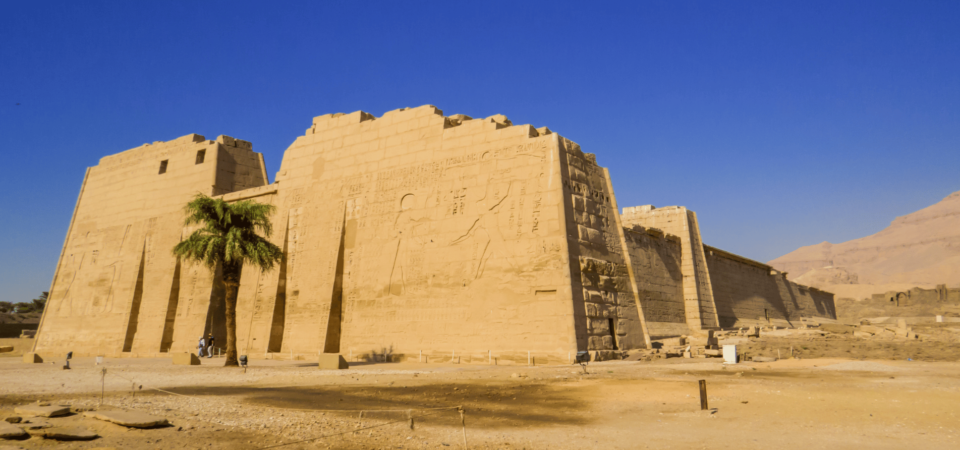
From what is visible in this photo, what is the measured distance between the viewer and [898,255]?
148m

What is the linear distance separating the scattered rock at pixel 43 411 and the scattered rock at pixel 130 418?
347 mm

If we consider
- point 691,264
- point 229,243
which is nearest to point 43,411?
point 229,243

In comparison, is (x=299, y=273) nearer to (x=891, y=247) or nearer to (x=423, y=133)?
(x=423, y=133)

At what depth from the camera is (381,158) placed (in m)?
21.9

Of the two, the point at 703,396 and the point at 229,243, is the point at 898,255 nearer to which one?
the point at 229,243

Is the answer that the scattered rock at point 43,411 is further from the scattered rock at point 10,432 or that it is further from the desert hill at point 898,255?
the desert hill at point 898,255

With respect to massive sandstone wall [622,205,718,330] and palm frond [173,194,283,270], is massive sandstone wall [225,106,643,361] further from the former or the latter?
massive sandstone wall [622,205,718,330]

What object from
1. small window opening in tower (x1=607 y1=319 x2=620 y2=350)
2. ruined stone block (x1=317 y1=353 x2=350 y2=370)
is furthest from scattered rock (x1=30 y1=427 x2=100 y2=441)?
small window opening in tower (x1=607 y1=319 x2=620 y2=350)

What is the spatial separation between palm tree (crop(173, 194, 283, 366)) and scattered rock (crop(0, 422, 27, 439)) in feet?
35.5

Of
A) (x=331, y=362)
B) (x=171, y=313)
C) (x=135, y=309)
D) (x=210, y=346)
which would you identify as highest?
(x=135, y=309)

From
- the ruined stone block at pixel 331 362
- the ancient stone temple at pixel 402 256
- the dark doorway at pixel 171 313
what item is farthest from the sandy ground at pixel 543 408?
the dark doorway at pixel 171 313

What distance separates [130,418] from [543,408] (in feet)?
17.8

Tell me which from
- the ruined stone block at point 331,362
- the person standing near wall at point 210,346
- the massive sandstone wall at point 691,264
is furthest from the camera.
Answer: the massive sandstone wall at point 691,264

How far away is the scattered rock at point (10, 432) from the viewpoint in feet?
21.0
